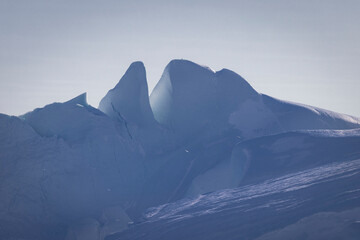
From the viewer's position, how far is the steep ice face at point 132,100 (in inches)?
813

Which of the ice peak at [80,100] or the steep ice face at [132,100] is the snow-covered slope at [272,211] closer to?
the steep ice face at [132,100]

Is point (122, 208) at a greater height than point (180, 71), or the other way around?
point (180, 71)

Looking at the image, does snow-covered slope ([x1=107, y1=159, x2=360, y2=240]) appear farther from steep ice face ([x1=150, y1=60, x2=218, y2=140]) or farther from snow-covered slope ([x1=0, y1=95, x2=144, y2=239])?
steep ice face ([x1=150, y1=60, x2=218, y2=140])

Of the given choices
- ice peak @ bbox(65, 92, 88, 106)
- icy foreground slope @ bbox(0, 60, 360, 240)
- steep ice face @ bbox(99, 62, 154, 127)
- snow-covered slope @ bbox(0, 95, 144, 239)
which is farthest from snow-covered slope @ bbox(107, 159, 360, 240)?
ice peak @ bbox(65, 92, 88, 106)

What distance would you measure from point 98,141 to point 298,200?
9.43 m

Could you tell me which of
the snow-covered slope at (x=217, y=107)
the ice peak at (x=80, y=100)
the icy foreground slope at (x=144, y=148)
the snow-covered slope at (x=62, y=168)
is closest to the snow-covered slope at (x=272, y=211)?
the icy foreground slope at (x=144, y=148)

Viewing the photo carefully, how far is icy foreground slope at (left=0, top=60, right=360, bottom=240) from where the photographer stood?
1633cm

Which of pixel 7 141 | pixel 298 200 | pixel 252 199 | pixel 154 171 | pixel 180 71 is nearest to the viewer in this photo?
pixel 298 200

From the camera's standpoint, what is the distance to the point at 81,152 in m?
18.1

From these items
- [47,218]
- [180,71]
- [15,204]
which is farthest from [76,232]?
[180,71]

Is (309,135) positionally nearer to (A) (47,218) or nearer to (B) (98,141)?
(B) (98,141)

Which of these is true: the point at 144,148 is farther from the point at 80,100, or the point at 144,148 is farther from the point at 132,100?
the point at 80,100

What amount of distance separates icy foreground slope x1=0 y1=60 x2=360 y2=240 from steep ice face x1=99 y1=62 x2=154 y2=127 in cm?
5

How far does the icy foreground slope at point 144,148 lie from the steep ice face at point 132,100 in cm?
5
